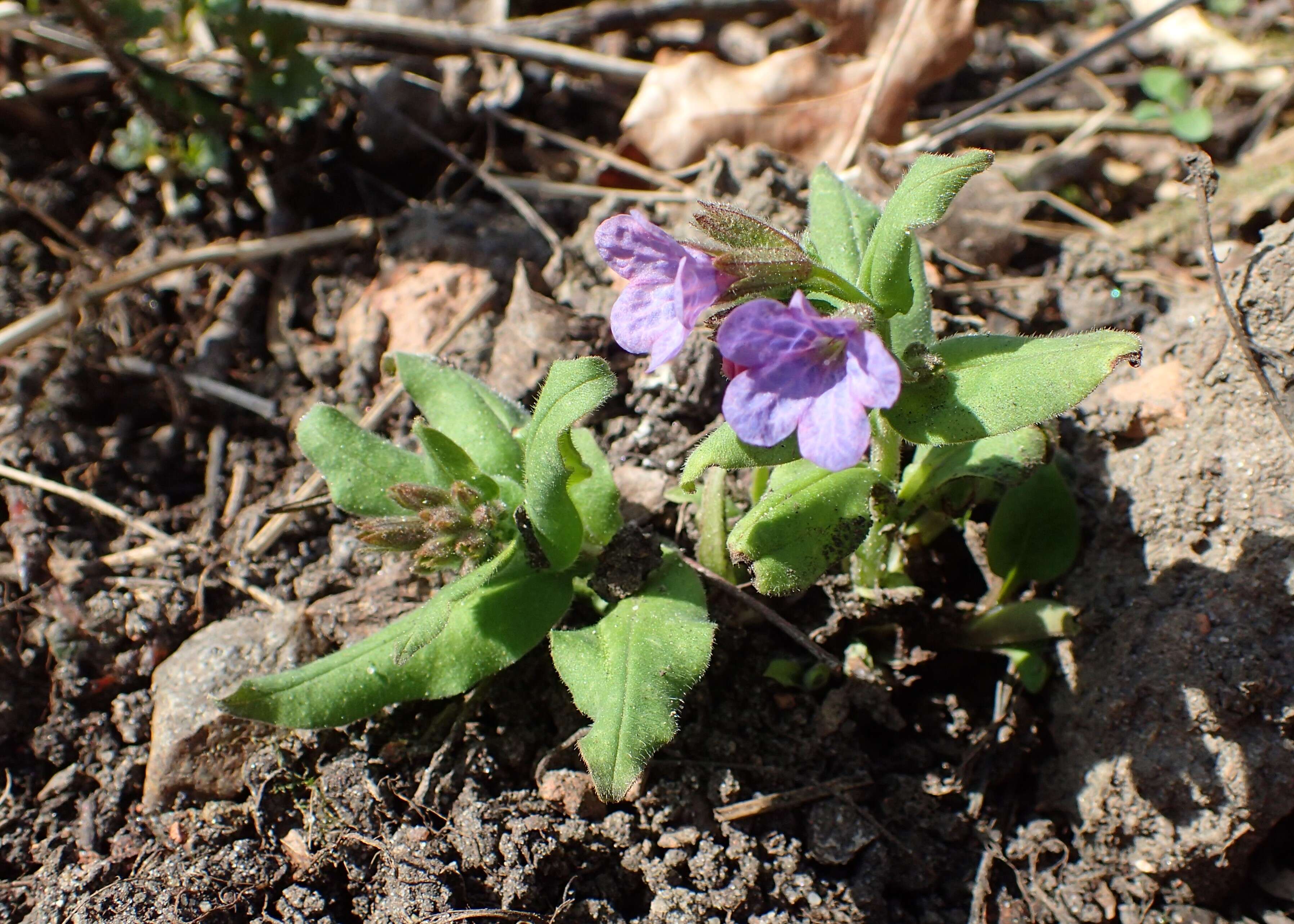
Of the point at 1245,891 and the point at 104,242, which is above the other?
the point at 104,242

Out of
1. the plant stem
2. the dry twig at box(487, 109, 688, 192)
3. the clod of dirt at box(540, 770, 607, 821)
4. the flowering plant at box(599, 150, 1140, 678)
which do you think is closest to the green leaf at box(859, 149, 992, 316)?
the flowering plant at box(599, 150, 1140, 678)

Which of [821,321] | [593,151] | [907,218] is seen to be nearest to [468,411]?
[821,321]

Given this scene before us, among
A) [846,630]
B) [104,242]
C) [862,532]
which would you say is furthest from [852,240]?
[104,242]

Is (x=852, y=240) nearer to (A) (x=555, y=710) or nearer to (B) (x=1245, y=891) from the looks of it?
(A) (x=555, y=710)

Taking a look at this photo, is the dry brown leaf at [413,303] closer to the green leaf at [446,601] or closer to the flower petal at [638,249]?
the green leaf at [446,601]

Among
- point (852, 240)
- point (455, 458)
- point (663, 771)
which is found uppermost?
point (852, 240)

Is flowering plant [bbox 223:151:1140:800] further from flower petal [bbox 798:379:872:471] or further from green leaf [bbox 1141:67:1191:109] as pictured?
green leaf [bbox 1141:67:1191:109]
